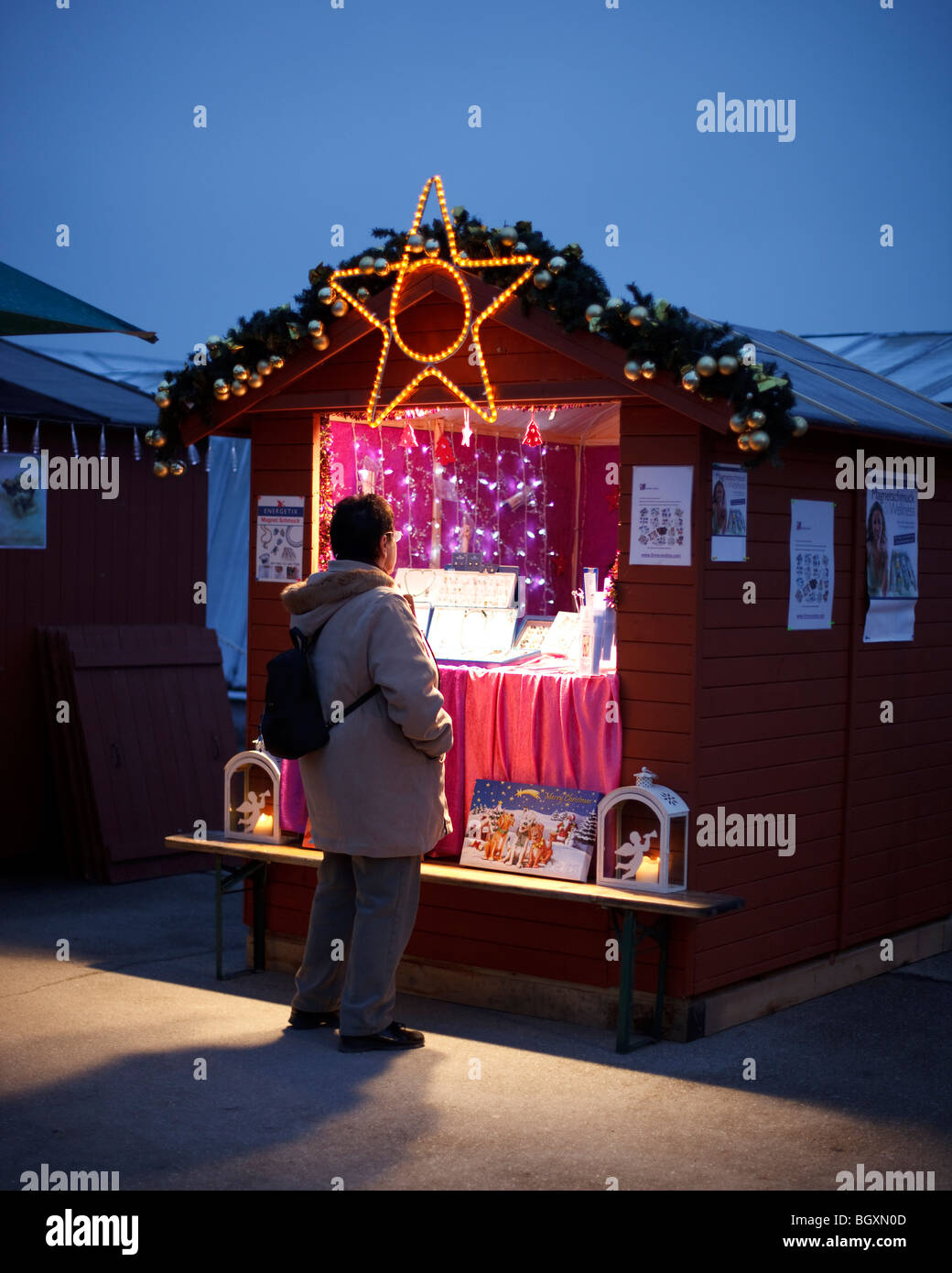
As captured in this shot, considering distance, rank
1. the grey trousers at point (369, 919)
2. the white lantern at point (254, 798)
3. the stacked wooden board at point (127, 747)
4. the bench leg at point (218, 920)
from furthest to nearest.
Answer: the stacked wooden board at point (127, 747), the white lantern at point (254, 798), the bench leg at point (218, 920), the grey trousers at point (369, 919)

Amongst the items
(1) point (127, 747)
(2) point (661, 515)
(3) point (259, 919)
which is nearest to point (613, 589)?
(2) point (661, 515)

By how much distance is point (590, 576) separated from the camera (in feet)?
21.0

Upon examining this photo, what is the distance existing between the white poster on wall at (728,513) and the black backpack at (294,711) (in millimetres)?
1422

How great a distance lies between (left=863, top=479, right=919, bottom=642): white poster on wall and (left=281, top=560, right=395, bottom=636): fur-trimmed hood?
2.31 m

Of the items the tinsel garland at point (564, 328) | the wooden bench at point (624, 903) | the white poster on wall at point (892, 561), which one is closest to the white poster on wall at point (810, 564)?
the white poster on wall at point (892, 561)

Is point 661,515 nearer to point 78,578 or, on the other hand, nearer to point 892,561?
point 892,561

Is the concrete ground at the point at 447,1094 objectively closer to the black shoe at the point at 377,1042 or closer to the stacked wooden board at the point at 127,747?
the black shoe at the point at 377,1042

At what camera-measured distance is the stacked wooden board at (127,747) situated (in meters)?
8.95

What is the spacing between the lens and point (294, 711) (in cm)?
555

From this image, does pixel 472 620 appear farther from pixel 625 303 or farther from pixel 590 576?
pixel 625 303

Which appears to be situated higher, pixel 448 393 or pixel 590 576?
pixel 448 393

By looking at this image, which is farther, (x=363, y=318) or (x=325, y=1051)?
(x=363, y=318)
